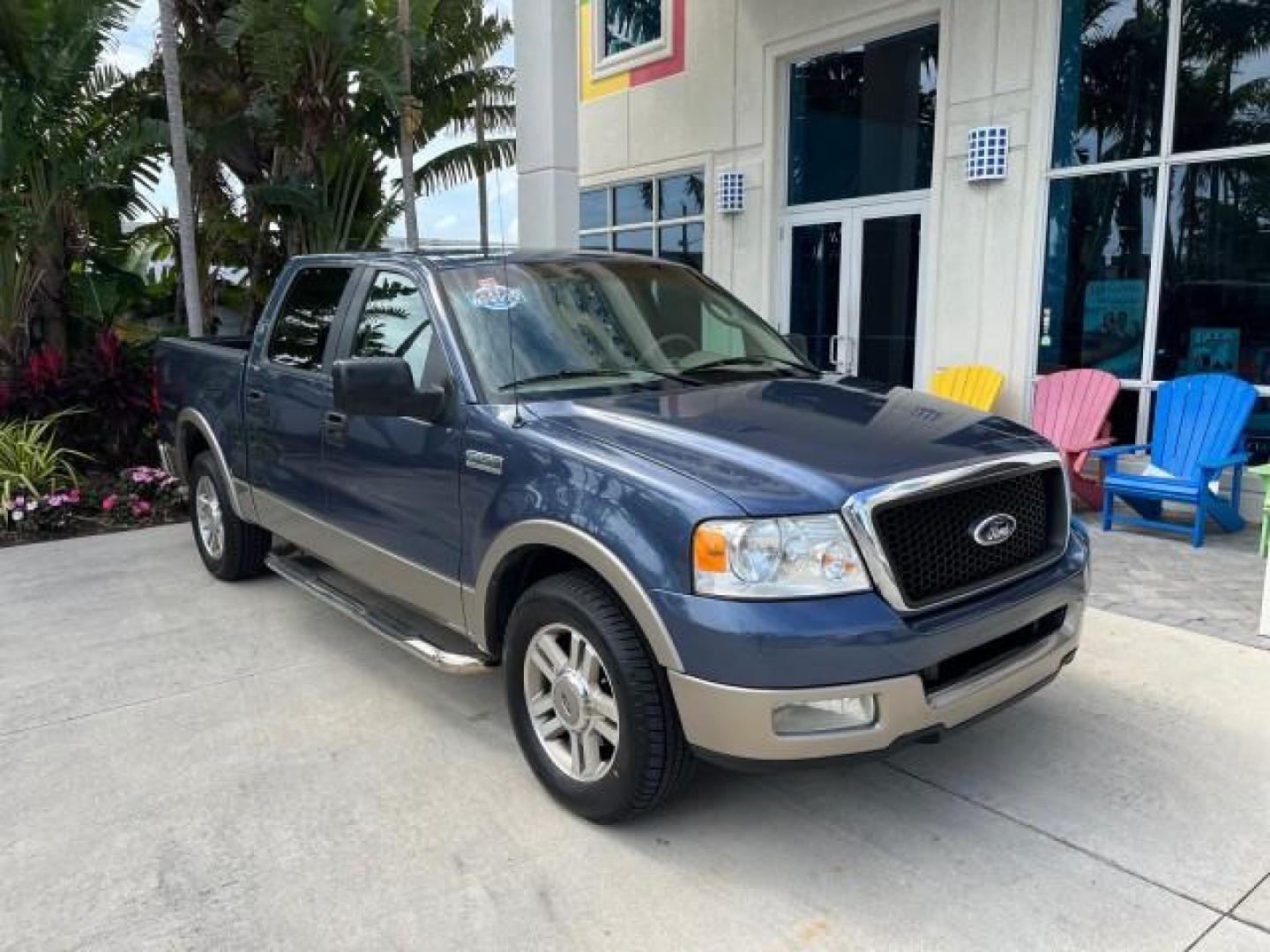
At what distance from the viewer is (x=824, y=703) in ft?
8.81

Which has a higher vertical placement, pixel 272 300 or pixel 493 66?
pixel 493 66

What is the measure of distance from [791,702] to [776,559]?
390 millimetres

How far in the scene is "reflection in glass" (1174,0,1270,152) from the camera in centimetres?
688

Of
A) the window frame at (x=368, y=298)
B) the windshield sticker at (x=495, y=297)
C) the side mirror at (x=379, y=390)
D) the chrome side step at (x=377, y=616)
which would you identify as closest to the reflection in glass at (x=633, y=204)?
the chrome side step at (x=377, y=616)

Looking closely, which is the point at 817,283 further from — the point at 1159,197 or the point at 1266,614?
the point at 1266,614

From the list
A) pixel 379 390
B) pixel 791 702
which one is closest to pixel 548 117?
pixel 379 390

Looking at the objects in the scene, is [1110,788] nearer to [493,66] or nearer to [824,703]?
[824,703]

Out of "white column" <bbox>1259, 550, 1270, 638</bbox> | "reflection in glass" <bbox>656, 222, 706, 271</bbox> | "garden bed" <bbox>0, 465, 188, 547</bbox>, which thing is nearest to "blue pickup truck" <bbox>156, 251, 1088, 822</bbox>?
"white column" <bbox>1259, 550, 1270, 638</bbox>

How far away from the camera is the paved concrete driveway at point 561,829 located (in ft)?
8.75

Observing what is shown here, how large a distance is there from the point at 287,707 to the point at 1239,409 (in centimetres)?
602

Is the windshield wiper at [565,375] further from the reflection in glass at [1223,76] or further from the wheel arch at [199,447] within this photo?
the reflection in glass at [1223,76]

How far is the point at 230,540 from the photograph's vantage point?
561cm

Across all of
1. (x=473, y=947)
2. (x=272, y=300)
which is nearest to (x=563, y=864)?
(x=473, y=947)

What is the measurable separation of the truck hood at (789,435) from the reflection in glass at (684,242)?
797 cm
